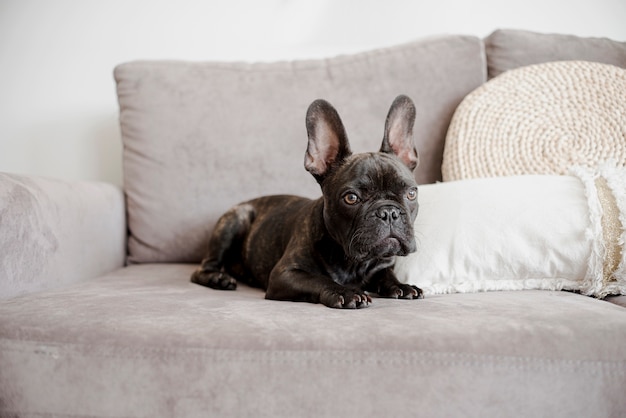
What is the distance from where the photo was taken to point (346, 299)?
150cm

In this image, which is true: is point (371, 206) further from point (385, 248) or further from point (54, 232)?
point (54, 232)

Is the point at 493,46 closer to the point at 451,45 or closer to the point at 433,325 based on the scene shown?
the point at 451,45

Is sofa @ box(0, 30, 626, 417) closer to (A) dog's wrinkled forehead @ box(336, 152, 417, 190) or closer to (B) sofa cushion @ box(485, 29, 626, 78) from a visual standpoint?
(B) sofa cushion @ box(485, 29, 626, 78)

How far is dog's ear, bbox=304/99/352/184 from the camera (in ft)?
6.16

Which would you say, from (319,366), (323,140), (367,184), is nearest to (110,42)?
(323,140)

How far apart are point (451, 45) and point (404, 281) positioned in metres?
1.38

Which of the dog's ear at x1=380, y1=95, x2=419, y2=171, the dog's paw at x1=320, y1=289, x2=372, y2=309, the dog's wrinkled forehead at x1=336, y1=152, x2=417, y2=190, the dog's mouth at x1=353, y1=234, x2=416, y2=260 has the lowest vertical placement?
the dog's paw at x1=320, y1=289, x2=372, y2=309

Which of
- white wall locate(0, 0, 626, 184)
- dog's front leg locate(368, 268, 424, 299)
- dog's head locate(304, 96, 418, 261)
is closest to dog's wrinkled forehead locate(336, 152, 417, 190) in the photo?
dog's head locate(304, 96, 418, 261)

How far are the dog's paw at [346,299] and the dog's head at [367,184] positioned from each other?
7.2 inches

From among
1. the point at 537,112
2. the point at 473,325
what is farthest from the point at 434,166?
the point at 473,325

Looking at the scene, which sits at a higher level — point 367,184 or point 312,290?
point 367,184

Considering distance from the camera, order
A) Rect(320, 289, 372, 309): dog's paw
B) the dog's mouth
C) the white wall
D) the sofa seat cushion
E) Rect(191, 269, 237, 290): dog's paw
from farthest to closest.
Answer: the white wall, Rect(191, 269, 237, 290): dog's paw, the dog's mouth, Rect(320, 289, 372, 309): dog's paw, the sofa seat cushion

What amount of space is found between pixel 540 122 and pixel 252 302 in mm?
1574

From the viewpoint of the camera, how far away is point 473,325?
3.90 feet
